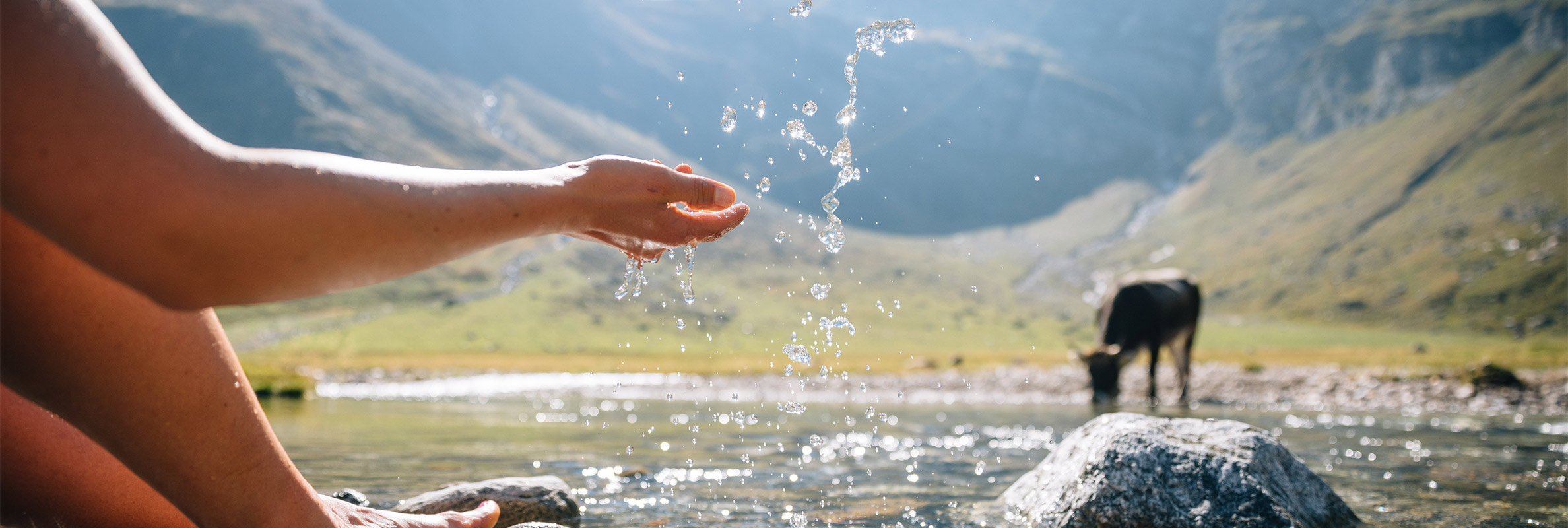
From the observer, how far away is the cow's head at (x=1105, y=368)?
2323 centimetres

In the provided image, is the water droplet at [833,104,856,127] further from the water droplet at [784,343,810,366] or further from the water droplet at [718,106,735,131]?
the water droplet at [784,343,810,366]

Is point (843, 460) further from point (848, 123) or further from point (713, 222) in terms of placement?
point (713, 222)

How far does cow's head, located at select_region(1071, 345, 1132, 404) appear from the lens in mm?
23234

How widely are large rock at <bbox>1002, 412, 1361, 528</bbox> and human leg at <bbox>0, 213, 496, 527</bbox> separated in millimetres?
5708

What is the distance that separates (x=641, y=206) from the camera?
2.48 m

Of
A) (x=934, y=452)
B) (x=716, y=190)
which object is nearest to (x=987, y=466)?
(x=934, y=452)

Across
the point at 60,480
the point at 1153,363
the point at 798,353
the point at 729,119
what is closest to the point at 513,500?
the point at 798,353

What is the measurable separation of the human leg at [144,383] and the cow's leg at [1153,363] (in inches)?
967

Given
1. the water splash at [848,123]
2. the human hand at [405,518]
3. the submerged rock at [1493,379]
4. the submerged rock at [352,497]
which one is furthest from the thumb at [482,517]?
the submerged rock at [1493,379]

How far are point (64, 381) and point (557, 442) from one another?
13487 mm

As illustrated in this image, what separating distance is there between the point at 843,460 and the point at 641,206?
9772mm

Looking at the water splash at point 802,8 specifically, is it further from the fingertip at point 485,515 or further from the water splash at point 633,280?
the fingertip at point 485,515

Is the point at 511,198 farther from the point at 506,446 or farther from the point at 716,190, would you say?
the point at 506,446

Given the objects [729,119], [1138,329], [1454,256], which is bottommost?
[729,119]
